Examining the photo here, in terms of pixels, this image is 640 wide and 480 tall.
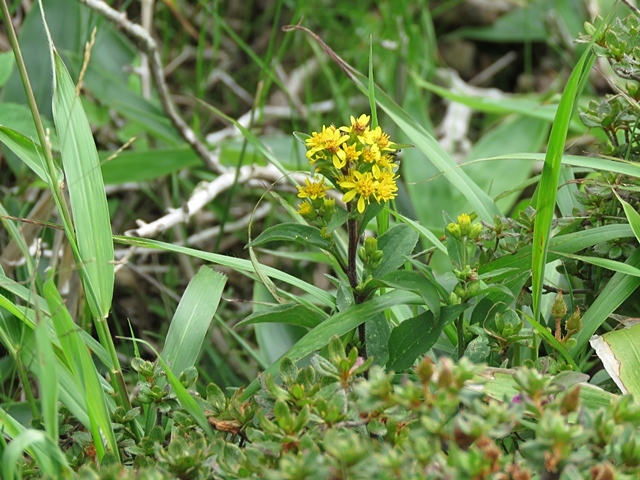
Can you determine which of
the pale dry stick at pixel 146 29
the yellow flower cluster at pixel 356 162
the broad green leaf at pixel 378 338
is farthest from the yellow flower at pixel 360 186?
the pale dry stick at pixel 146 29

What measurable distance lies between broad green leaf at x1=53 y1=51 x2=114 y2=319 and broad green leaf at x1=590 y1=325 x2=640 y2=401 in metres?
0.73

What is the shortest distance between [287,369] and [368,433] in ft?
0.47

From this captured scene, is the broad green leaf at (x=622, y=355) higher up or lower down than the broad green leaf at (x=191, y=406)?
higher up

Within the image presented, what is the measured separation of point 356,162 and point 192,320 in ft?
1.37

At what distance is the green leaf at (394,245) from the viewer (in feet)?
3.59

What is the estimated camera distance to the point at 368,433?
36.1 inches

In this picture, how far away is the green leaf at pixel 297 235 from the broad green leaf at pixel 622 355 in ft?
1.43

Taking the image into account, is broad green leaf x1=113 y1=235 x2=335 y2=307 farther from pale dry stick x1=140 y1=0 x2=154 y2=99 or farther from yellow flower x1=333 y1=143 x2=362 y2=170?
pale dry stick x1=140 y1=0 x2=154 y2=99

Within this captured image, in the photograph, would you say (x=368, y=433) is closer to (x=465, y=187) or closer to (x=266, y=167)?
(x=465, y=187)

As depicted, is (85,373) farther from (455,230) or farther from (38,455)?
(455,230)

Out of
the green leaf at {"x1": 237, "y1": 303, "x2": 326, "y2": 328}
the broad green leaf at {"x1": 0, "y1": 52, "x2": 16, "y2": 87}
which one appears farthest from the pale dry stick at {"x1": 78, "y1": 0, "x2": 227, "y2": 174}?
the green leaf at {"x1": 237, "y1": 303, "x2": 326, "y2": 328}

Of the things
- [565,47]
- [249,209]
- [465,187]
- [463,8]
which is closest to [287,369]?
[465,187]

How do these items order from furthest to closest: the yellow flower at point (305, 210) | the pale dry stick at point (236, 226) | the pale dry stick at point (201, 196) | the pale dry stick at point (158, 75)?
the pale dry stick at point (236, 226) → the pale dry stick at point (158, 75) → the pale dry stick at point (201, 196) → the yellow flower at point (305, 210)

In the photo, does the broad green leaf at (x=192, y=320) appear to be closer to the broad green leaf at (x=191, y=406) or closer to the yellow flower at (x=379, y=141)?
the broad green leaf at (x=191, y=406)
